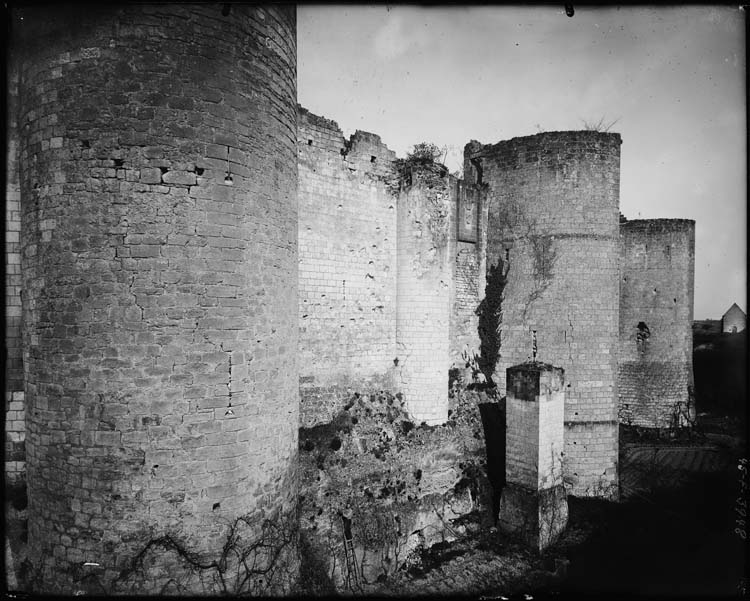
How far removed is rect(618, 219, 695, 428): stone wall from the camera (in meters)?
16.5

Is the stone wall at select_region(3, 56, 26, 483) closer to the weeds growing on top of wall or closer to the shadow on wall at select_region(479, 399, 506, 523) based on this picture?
the weeds growing on top of wall

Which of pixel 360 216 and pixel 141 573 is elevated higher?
pixel 360 216

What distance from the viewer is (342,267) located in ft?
29.2

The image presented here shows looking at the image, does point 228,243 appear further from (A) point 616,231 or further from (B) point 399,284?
(A) point 616,231

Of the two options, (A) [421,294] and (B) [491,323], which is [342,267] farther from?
(B) [491,323]

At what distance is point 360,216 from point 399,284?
5.58 feet

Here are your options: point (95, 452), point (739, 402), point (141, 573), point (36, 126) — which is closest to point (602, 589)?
point (141, 573)

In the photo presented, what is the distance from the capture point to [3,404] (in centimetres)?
489

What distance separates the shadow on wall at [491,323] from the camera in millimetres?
11914

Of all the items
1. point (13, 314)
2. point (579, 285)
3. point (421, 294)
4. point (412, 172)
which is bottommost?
point (13, 314)

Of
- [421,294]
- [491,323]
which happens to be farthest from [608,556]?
[421,294]

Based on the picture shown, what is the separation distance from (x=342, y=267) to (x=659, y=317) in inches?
540

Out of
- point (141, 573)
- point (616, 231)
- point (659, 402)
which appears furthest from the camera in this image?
point (659, 402)

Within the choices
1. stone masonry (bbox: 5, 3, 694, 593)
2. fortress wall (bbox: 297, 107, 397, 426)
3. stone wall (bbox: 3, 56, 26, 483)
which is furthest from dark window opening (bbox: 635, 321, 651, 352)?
stone wall (bbox: 3, 56, 26, 483)
